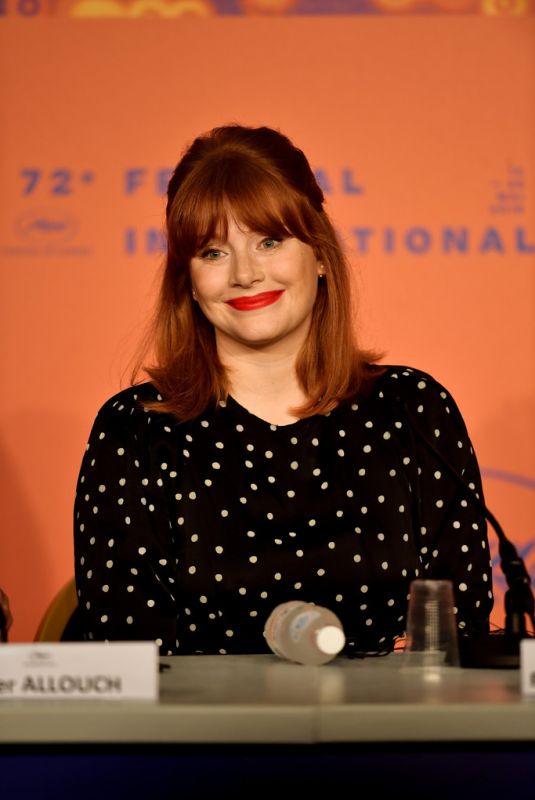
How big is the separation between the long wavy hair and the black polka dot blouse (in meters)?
0.05

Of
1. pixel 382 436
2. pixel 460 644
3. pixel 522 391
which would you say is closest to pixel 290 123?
pixel 522 391

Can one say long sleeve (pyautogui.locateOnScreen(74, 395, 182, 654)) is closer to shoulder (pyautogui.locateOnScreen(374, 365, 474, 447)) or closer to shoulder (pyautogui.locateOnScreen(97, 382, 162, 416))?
shoulder (pyautogui.locateOnScreen(97, 382, 162, 416))

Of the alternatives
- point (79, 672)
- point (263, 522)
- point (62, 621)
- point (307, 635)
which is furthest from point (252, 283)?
point (79, 672)

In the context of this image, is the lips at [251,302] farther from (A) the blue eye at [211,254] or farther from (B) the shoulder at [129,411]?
(B) the shoulder at [129,411]

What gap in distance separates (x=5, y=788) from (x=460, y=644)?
0.62m

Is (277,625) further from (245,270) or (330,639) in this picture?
(245,270)

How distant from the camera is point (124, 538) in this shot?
194cm

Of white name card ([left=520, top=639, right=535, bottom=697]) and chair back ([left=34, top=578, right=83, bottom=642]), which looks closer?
white name card ([left=520, top=639, right=535, bottom=697])

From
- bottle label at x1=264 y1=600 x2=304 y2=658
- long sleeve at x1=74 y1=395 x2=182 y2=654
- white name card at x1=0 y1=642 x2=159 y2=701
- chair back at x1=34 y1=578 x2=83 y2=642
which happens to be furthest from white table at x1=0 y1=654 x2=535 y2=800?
chair back at x1=34 y1=578 x2=83 y2=642

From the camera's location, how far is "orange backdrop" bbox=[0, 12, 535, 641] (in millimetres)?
3252

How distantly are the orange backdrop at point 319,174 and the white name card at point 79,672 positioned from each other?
2.16 metres

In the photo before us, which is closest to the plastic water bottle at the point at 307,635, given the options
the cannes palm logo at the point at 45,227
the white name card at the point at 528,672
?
the white name card at the point at 528,672

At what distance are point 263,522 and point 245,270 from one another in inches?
17.5

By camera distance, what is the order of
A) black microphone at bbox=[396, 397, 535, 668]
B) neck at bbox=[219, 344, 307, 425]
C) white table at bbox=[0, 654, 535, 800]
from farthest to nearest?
neck at bbox=[219, 344, 307, 425] → black microphone at bbox=[396, 397, 535, 668] → white table at bbox=[0, 654, 535, 800]
